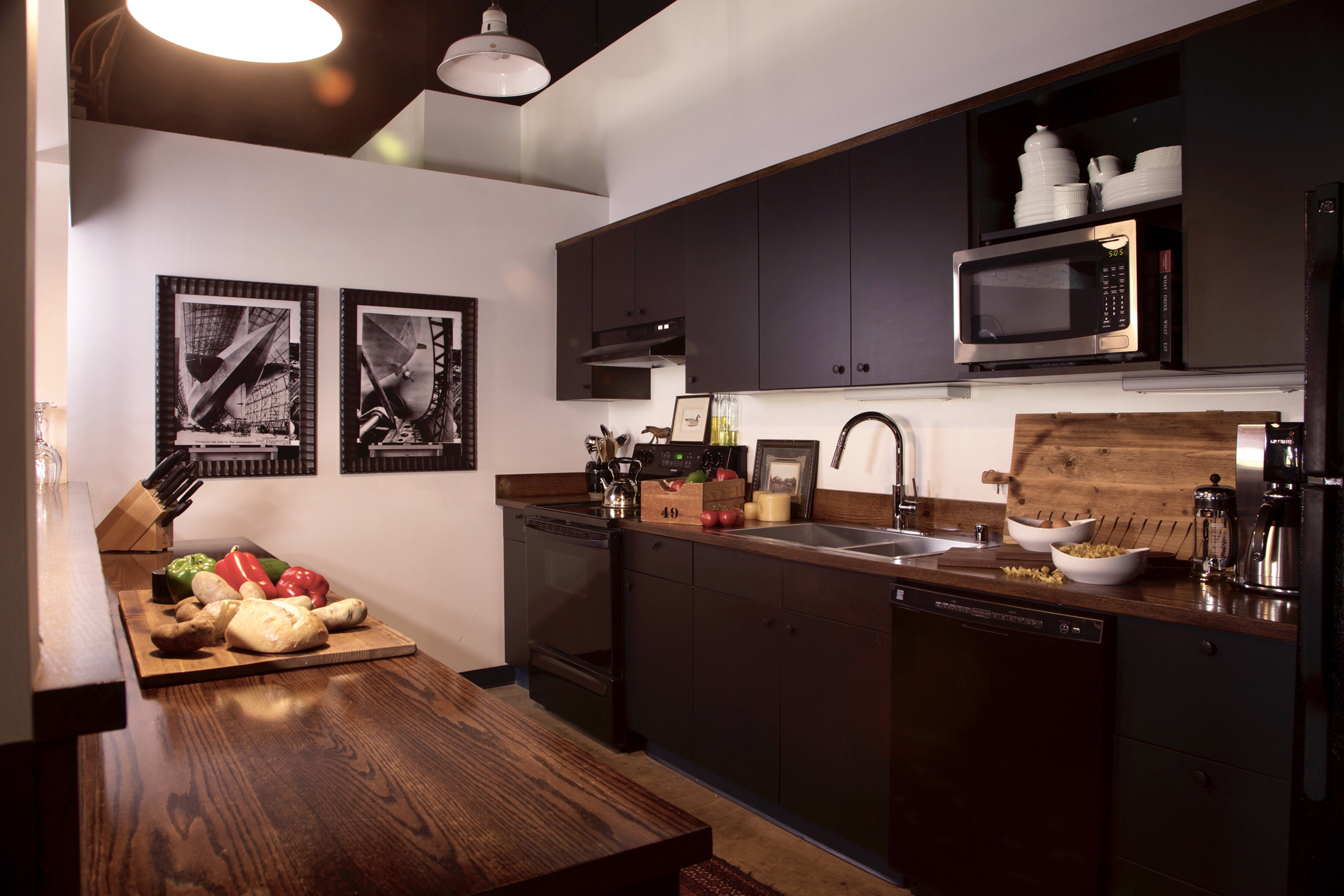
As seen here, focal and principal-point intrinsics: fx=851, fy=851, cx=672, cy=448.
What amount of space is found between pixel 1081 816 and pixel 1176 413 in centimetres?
115

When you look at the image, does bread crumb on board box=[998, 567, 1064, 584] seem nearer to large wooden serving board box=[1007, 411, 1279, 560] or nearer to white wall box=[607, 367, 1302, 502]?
large wooden serving board box=[1007, 411, 1279, 560]

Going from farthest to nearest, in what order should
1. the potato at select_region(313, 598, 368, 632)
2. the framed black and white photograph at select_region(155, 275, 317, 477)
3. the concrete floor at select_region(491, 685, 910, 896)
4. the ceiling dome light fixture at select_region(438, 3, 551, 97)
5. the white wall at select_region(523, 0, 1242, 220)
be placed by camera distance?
the framed black and white photograph at select_region(155, 275, 317, 477)
the ceiling dome light fixture at select_region(438, 3, 551, 97)
the white wall at select_region(523, 0, 1242, 220)
the concrete floor at select_region(491, 685, 910, 896)
the potato at select_region(313, 598, 368, 632)

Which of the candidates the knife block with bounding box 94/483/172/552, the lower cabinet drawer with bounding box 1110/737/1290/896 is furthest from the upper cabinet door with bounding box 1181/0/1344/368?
the knife block with bounding box 94/483/172/552

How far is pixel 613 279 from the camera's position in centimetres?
428

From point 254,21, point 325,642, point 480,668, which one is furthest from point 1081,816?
point 480,668

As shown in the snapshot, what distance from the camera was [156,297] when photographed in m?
3.68

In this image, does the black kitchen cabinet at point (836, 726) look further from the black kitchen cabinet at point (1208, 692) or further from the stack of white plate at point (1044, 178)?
the stack of white plate at point (1044, 178)

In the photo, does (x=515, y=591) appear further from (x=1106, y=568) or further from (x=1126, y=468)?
(x=1106, y=568)

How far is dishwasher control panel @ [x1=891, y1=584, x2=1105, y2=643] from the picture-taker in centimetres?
193

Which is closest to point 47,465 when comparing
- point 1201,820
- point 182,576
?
point 182,576

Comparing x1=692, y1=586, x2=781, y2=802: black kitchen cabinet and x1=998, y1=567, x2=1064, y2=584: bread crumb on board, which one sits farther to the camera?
x1=692, y1=586, x2=781, y2=802: black kitchen cabinet

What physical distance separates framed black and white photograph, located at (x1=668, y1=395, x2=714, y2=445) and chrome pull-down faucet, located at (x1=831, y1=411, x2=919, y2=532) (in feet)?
3.30

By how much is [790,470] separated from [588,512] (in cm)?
92

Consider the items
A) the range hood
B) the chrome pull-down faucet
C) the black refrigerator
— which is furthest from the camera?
the range hood
